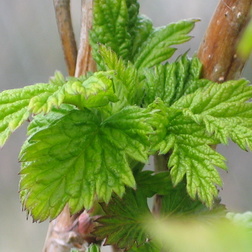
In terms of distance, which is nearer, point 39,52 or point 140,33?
point 140,33

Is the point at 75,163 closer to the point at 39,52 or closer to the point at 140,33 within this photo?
the point at 140,33

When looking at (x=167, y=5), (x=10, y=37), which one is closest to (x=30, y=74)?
(x=10, y=37)

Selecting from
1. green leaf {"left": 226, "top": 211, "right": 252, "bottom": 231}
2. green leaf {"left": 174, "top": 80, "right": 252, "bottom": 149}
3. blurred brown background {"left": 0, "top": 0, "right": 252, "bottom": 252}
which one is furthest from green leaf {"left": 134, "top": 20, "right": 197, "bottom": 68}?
blurred brown background {"left": 0, "top": 0, "right": 252, "bottom": 252}

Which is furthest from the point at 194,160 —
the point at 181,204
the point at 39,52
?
the point at 39,52

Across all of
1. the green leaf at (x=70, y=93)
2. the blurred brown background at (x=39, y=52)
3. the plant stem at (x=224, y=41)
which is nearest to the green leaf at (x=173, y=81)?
the plant stem at (x=224, y=41)

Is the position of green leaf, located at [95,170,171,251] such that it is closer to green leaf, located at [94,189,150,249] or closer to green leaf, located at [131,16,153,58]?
green leaf, located at [94,189,150,249]

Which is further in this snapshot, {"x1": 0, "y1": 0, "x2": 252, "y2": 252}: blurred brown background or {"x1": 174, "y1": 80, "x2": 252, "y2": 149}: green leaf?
{"x1": 0, "y1": 0, "x2": 252, "y2": 252}: blurred brown background
